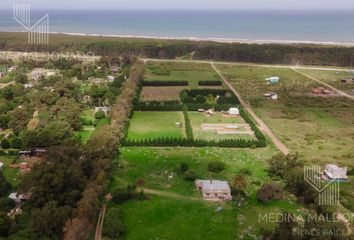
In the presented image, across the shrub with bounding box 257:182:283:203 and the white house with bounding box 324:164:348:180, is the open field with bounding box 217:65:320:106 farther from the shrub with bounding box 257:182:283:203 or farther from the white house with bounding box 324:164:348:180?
the shrub with bounding box 257:182:283:203

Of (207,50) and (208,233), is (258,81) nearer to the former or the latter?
(207,50)

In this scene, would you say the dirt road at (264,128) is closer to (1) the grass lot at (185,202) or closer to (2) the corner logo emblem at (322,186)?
(1) the grass lot at (185,202)

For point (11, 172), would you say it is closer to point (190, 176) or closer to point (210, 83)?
point (190, 176)

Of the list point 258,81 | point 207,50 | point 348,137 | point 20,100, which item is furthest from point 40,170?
point 207,50

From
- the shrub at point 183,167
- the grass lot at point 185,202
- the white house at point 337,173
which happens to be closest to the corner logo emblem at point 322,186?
the white house at point 337,173

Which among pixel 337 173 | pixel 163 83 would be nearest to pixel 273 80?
pixel 163 83
